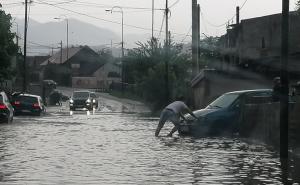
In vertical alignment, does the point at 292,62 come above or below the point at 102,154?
above

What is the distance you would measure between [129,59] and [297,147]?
209 feet

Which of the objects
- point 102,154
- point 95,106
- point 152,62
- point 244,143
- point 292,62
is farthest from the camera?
point 152,62

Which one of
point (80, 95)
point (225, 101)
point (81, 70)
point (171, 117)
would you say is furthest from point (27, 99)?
point (81, 70)

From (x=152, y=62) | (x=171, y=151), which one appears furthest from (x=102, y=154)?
(x=152, y=62)

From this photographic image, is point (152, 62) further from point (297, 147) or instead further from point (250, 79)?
point (297, 147)

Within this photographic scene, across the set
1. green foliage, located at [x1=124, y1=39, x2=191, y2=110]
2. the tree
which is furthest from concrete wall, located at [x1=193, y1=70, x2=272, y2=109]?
the tree

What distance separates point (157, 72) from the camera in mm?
54312

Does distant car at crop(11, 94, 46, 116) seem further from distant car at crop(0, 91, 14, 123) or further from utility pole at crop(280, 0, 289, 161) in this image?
utility pole at crop(280, 0, 289, 161)

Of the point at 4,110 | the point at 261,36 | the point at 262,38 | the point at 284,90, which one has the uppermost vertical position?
the point at 261,36

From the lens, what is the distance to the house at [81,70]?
469 feet

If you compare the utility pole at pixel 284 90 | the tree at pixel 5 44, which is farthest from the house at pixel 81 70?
the utility pole at pixel 284 90

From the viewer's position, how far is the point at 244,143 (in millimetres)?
19859

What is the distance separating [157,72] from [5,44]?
583 inches

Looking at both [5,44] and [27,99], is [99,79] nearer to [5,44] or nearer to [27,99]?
[5,44]
